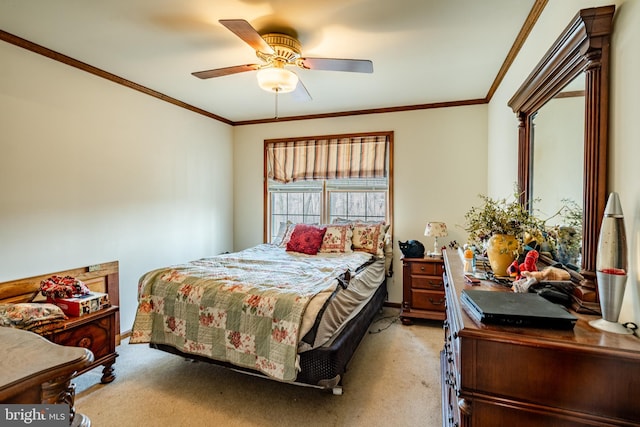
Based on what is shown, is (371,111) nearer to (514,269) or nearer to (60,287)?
(514,269)

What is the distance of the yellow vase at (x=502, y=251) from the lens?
1.66 metres

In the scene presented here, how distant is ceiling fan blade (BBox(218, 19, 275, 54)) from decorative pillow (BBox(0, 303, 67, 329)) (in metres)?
2.13

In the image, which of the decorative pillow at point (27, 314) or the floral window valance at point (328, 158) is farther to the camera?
the floral window valance at point (328, 158)

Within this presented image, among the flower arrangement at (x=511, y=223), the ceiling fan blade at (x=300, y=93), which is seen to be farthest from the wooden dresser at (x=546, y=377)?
the ceiling fan blade at (x=300, y=93)

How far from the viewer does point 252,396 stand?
2248mm

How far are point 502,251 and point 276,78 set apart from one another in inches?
69.6

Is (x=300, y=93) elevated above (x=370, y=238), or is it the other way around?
(x=300, y=93)

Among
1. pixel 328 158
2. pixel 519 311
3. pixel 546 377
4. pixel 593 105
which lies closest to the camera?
pixel 546 377

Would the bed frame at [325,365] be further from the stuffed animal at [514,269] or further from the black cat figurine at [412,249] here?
the black cat figurine at [412,249]

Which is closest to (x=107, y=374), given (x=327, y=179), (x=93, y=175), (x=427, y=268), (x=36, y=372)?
(x=93, y=175)

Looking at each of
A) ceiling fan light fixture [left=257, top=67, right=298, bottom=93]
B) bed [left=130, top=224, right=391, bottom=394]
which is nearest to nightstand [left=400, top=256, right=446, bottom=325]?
bed [left=130, top=224, right=391, bottom=394]

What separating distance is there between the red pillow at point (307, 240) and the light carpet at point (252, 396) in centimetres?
126

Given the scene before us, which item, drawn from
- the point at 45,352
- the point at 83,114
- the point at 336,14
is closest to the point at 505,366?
the point at 45,352

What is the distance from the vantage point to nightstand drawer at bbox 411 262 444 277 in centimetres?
348
